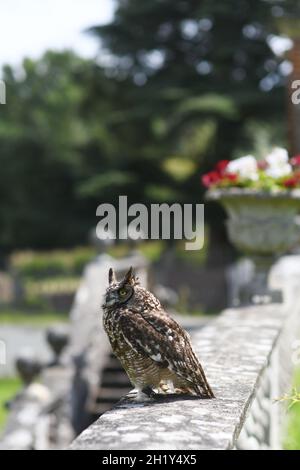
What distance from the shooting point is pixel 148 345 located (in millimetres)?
3475

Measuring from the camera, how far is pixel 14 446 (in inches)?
369

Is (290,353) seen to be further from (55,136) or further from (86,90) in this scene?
(55,136)

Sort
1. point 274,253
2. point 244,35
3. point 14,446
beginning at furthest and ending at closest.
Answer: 1. point 244,35
2. point 14,446
3. point 274,253

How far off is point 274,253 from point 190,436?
491 cm

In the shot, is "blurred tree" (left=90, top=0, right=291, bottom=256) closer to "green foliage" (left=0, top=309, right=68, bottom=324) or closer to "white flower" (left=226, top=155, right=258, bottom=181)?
"green foliage" (left=0, top=309, right=68, bottom=324)

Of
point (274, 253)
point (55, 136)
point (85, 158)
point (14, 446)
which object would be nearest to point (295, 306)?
point (274, 253)

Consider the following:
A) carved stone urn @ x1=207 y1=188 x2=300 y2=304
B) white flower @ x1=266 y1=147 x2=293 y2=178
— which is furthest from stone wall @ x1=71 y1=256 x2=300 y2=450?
white flower @ x1=266 y1=147 x2=293 y2=178

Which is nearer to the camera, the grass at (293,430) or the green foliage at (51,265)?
the grass at (293,430)

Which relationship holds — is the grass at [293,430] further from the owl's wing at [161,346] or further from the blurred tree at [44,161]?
the blurred tree at [44,161]

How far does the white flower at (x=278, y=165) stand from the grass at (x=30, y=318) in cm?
1934

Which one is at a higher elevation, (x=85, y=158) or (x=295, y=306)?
(x=85, y=158)

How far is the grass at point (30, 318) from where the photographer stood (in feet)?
86.0

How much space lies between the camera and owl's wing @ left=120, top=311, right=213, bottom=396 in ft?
11.4

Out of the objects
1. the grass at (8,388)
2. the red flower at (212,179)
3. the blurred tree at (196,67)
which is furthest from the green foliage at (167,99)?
the red flower at (212,179)
